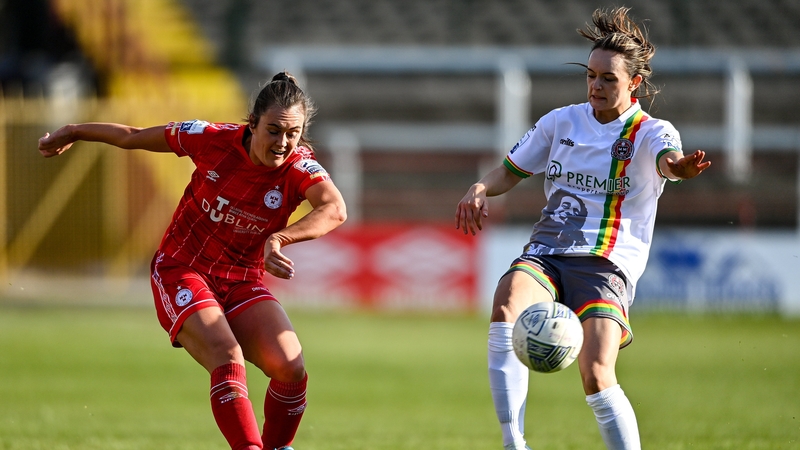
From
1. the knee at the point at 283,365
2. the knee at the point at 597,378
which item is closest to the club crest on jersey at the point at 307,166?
the knee at the point at 283,365

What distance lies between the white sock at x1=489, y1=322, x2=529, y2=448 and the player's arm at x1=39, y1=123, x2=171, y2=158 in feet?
6.82

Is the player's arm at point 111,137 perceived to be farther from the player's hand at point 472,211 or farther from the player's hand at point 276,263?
the player's hand at point 472,211

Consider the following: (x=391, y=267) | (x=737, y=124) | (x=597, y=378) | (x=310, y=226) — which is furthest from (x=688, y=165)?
(x=737, y=124)

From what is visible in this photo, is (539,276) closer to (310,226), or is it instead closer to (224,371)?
(310,226)

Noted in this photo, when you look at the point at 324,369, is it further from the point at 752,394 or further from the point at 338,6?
the point at 338,6

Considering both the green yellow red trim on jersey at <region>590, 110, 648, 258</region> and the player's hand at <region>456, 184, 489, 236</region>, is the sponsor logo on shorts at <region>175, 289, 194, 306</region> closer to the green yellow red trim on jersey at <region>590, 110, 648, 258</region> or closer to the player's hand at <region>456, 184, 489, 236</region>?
the player's hand at <region>456, 184, 489, 236</region>

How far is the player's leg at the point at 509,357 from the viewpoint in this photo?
5105 mm

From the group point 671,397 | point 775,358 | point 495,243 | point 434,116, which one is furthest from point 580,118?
point 434,116

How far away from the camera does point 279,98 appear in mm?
5246

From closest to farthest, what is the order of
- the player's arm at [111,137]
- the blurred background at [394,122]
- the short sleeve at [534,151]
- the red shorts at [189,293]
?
the red shorts at [189,293], the short sleeve at [534,151], the player's arm at [111,137], the blurred background at [394,122]

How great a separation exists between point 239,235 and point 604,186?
1970mm

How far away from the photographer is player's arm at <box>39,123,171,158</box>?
5.70 meters

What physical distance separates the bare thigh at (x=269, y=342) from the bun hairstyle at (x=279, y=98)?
103cm

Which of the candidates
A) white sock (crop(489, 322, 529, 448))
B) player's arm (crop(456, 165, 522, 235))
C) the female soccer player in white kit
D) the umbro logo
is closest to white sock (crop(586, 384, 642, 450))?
the female soccer player in white kit
